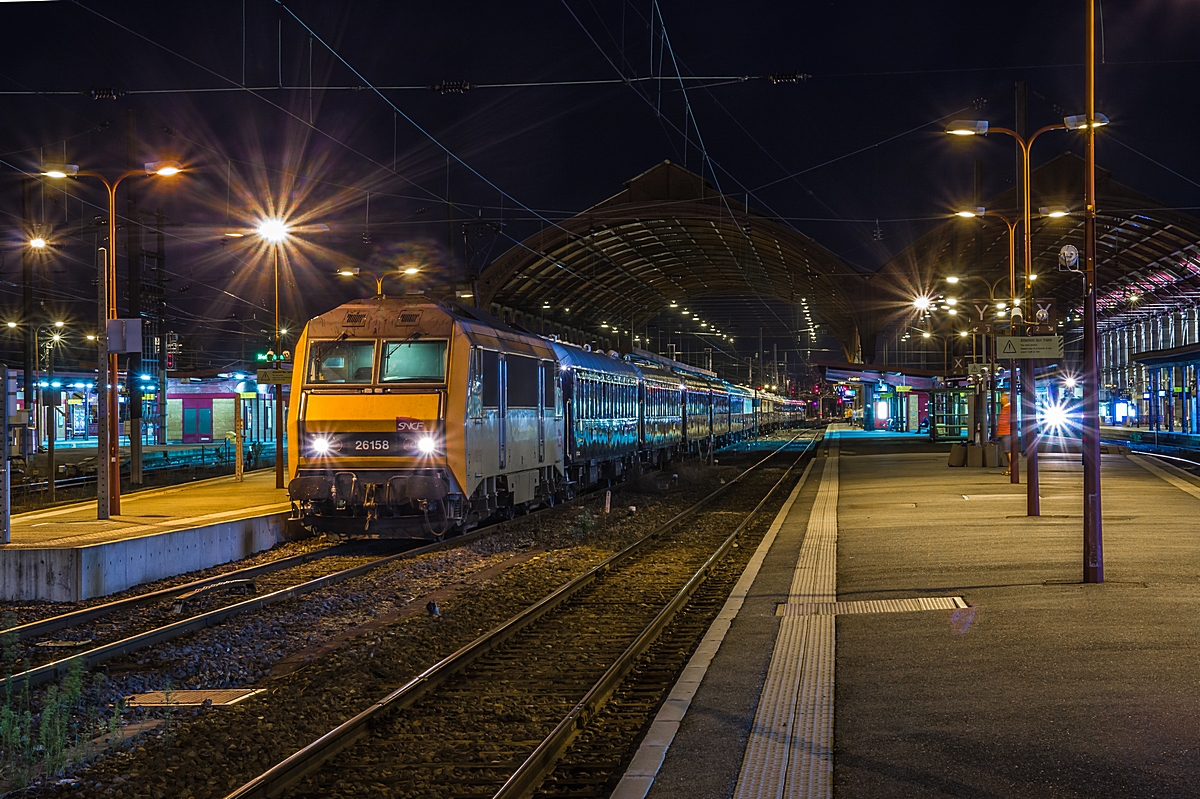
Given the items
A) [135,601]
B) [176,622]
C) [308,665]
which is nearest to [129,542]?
[135,601]

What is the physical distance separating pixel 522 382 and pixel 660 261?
5077 cm

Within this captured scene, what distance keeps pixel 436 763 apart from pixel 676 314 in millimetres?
88887

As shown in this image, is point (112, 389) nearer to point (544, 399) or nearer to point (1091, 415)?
point (544, 399)

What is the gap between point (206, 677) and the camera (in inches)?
348

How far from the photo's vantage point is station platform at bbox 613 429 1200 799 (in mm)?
5719

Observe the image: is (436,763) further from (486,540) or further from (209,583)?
(486,540)

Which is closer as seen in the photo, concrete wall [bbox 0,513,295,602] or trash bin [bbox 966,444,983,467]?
concrete wall [bbox 0,513,295,602]

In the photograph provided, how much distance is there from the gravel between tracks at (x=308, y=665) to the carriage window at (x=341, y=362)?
281cm

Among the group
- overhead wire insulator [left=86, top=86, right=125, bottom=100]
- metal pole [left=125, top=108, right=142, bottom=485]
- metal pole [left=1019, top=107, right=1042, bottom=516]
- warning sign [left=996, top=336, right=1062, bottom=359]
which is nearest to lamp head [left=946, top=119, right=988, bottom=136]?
metal pole [left=1019, top=107, right=1042, bottom=516]

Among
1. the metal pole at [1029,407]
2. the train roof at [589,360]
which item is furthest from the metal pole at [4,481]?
the metal pole at [1029,407]

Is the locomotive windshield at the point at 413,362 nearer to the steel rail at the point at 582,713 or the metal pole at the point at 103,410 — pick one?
the metal pole at the point at 103,410

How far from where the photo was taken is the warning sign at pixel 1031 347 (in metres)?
17.1

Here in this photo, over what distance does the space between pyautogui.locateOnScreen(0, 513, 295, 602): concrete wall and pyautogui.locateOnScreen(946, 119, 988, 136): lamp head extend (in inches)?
510

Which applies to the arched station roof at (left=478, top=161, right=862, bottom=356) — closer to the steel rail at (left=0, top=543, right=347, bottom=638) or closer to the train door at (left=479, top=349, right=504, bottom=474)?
the train door at (left=479, top=349, right=504, bottom=474)
